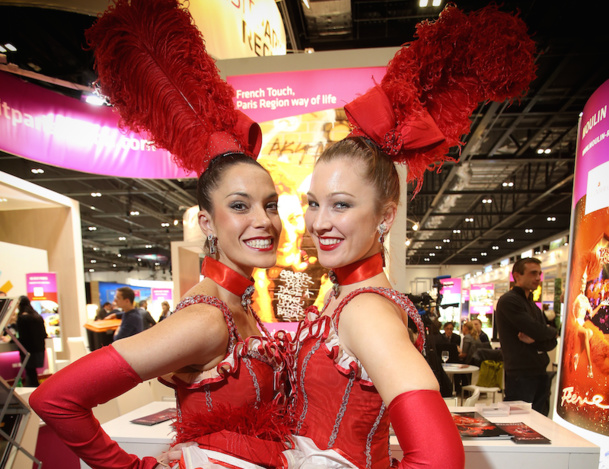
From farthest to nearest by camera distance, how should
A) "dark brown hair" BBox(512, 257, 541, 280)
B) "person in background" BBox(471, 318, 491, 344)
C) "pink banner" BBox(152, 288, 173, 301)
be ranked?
1. "pink banner" BBox(152, 288, 173, 301)
2. "person in background" BBox(471, 318, 491, 344)
3. "dark brown hair" BBox(512, 257, 541, 280)

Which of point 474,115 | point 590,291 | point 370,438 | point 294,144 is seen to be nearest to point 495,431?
point 370,438

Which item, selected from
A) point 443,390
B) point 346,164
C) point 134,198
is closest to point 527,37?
point 346,164

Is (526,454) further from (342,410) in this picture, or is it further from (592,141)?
(592,141)

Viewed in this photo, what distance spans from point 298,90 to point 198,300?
190 cm

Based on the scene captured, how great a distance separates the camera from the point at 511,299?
3.91 m

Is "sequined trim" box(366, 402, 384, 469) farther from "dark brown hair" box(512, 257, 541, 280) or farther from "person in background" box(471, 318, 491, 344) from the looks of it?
"person in background" box(471, 318, 491, 344)

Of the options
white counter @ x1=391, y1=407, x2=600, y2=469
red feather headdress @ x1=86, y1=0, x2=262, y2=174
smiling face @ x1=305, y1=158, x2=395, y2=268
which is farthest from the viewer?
white counter @ x1=391, y1=407, x2=600, y2=469

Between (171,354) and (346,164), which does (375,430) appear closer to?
(171,354)

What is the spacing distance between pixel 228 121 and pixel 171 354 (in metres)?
0.88

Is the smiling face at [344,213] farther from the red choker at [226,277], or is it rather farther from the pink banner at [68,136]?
the pink banner at [68,136]

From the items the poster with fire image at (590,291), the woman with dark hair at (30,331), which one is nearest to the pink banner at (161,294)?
the woman with dark hair at (30,331)

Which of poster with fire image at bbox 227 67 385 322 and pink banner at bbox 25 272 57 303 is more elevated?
poster with fire image at bbox 227 67 385 322

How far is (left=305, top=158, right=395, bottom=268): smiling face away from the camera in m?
1.20

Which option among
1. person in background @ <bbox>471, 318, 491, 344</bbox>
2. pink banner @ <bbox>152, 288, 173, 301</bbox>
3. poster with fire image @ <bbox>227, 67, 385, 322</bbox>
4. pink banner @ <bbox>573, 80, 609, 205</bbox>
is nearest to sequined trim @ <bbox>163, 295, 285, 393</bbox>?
poster with fire image @ <bbox>227, 67, 385, 322</bbox>
